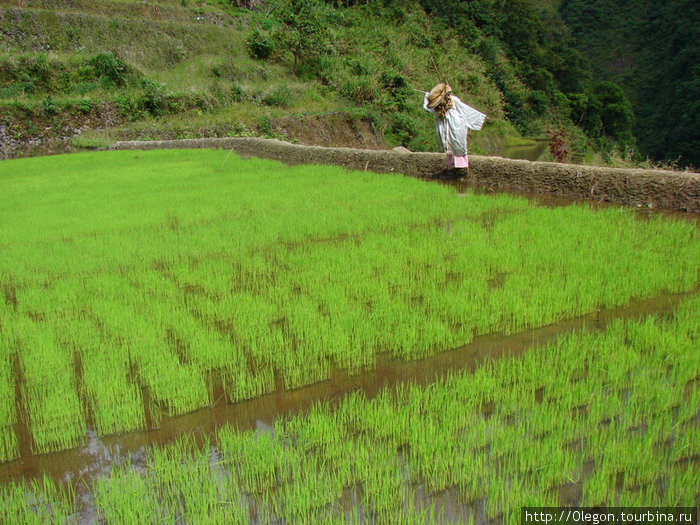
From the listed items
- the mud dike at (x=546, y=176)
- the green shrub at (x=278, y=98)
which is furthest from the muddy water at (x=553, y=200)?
the green shrub at (x=278, y=98)

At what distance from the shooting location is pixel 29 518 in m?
1.51

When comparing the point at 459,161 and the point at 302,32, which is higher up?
the point at 302,32

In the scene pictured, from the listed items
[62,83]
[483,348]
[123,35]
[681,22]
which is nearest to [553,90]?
[681,22]

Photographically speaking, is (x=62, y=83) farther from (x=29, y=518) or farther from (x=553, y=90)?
(x=553, y=90)

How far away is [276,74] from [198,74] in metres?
3.18

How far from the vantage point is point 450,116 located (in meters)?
5.83

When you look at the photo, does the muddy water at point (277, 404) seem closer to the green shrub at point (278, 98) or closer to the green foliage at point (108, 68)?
the green shrub at point (278, 98)

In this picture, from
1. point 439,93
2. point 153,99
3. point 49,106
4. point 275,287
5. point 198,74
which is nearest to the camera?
point 275,287

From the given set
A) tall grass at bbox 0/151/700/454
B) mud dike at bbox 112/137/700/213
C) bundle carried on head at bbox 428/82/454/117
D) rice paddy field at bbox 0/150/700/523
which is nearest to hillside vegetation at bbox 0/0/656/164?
mud dike at bbox 112/137/700/213

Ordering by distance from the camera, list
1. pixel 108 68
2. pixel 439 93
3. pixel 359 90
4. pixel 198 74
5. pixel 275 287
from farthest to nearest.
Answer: pixel 359 90 < pixel 198 74 < pixel 108 68 < pixel 439 93 < pixel 275 287

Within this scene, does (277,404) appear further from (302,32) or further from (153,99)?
(302,32)

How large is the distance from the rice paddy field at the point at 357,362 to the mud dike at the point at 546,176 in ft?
1.40

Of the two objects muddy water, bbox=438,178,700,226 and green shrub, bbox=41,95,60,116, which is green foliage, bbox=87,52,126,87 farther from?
muddy water, bbox=438,178,700,226

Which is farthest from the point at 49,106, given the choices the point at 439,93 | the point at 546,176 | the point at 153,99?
the point at 546,176
